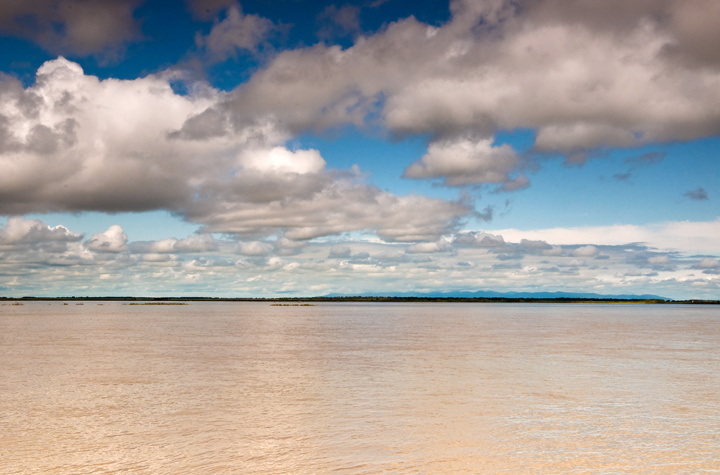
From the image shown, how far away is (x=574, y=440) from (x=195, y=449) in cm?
1079

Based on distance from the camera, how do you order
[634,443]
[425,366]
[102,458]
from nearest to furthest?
[102,458] < [634,443] < [425,366]

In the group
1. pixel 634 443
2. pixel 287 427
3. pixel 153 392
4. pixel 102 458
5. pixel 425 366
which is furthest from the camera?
pixel 425 366

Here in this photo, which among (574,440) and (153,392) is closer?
→ (574,440)

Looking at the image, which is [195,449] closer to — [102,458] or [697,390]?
[102,458]

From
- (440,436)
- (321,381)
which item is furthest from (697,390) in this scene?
(321,381)

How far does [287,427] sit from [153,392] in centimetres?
904

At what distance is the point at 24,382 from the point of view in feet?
90.3

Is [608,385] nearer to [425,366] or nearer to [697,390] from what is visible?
[697,390]

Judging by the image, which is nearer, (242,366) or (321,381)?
(321,381)

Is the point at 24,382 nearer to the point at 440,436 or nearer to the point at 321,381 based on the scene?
the point at 321,381

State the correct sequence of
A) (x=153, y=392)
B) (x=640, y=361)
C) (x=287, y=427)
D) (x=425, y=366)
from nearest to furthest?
1. (x=287, y=427)
2. (x=153, y=392)
3. (x=425, y=366)
4. (x=640, y=361)

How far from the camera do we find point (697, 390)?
85.1 feet

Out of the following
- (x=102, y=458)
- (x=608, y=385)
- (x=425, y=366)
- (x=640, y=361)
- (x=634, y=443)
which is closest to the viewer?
(x=102, y=458)

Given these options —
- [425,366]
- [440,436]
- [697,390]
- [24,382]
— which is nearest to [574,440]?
[440,436]
